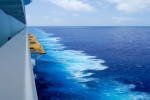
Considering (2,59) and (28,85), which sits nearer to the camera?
(28,85)

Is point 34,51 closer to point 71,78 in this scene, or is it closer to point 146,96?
point 71,78

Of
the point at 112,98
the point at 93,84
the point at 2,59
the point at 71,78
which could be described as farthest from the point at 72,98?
the point at 2,59

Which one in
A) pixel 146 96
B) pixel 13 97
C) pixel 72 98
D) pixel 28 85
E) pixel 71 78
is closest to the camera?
pixel 13 97

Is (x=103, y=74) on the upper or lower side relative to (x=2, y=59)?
lower

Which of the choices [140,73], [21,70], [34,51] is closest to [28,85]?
[21,70]

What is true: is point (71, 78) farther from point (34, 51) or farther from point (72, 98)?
point (34, 51)

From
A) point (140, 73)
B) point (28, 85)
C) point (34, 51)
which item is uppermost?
point (28, 85)

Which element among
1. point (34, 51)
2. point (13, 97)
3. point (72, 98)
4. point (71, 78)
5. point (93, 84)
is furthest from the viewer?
point (34, 51)

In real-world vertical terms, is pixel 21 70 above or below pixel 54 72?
above

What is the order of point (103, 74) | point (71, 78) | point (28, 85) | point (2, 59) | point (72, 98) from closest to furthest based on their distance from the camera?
1. point (28, 85)
2. point (2, 59)
3. point (72, 98)
4. point (71, 78)
5. point (103, 74)
